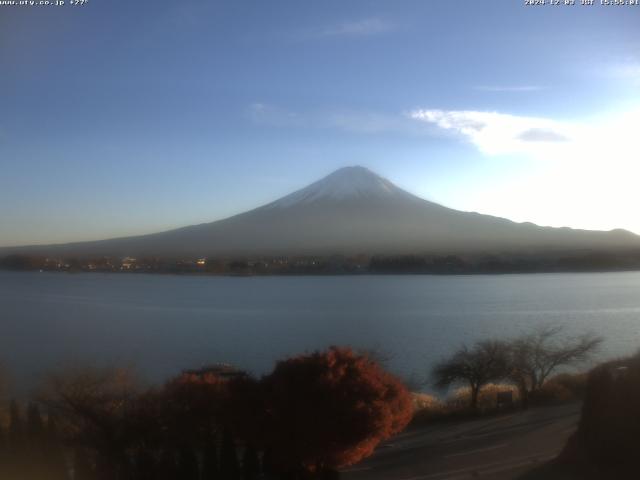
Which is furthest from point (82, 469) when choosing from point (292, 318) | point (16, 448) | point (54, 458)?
point (292, 318)

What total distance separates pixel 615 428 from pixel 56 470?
520 cm

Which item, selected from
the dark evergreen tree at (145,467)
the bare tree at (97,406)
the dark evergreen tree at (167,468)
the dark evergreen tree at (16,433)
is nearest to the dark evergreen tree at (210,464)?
the dark evergreen tree at (167,468)

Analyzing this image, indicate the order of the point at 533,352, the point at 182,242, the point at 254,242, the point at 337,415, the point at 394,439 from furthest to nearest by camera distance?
the point at 182,242 < the point at 254,242 < the point at 533,352 < the point at 394,439 < the point at 337,415

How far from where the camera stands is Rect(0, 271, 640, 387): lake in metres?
15.7

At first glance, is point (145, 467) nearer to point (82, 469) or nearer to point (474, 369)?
point (82, 469)

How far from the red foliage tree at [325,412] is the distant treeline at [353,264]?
21.6 meters

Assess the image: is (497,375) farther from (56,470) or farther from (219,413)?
(56,470)

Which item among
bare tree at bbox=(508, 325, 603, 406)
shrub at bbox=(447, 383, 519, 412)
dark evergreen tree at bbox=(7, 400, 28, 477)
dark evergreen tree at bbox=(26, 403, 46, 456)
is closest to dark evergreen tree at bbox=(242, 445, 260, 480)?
dark evergreen tree at bbox=(26, 403, 46, 456)

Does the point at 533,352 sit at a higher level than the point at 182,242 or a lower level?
lower

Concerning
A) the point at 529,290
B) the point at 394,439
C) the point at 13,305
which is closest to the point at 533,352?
the point at 394,439

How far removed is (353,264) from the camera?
105 ft

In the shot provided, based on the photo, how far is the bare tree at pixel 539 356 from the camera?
13.4 m

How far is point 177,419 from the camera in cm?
738

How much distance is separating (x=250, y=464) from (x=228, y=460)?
0.31 metres
